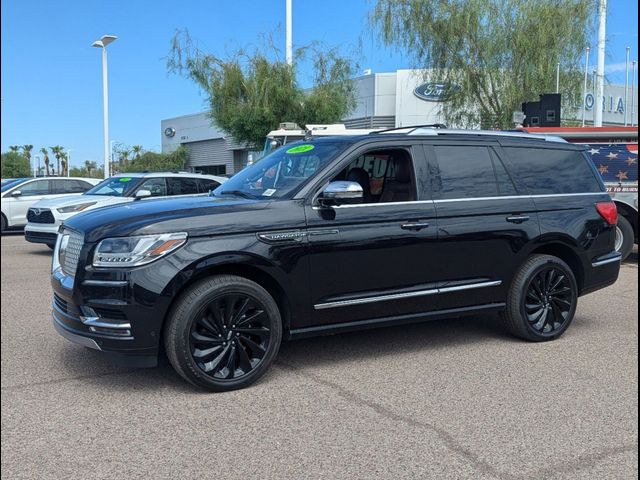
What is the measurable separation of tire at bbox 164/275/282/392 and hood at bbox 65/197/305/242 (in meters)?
0.38

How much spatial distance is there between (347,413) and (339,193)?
1.56 meters

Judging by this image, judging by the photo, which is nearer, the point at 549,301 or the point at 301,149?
the point at 301,149

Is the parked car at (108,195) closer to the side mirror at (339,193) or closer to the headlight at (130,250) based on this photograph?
the side mirror at (339,193)

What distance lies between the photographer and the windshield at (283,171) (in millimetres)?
4984

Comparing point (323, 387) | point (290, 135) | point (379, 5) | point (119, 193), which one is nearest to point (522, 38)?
point (379, 5)

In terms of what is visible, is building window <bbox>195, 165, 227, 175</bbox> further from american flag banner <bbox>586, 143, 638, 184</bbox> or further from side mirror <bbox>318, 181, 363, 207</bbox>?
side mirror <bbox>318, 181, 363, 207</bbox>

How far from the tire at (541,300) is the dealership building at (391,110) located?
1309 cm

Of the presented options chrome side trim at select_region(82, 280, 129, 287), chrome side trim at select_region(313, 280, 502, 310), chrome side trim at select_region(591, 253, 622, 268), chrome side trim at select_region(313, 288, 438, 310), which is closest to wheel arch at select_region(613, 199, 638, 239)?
chrome side trim at select_region(591, 253, 622, 268)

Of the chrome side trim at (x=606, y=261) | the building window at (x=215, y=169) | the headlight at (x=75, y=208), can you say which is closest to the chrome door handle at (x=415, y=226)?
the chrome side trim at (x=606, y=261)

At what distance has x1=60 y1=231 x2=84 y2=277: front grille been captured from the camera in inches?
172

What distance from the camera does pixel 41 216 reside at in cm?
1170

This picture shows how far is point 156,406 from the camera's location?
4.18m

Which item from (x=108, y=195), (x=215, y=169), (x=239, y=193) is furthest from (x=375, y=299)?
(x=215, y=169)

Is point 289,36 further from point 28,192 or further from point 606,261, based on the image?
point 606,261
